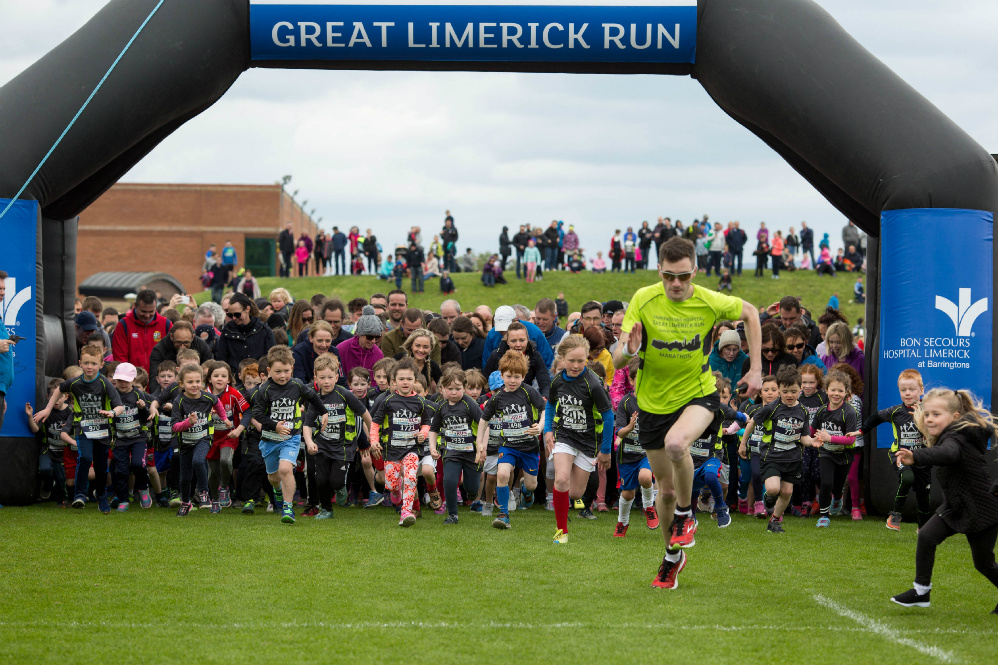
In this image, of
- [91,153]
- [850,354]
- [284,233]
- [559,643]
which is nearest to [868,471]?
[850,354]

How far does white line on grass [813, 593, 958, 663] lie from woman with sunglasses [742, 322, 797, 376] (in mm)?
4974

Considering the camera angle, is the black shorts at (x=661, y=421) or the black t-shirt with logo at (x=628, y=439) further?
the black t-shirt with logo at (x=628, y=439)

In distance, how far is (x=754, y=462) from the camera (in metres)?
10.8

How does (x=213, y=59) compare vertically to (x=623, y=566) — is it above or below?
above

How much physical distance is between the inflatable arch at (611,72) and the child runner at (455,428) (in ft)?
11.5

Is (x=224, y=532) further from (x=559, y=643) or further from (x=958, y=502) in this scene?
(x=958, y=502)

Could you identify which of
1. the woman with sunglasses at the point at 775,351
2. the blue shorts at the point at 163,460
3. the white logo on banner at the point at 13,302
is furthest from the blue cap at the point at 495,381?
the white logo on banner at the point at 13,302

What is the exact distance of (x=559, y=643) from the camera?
5.33 meters

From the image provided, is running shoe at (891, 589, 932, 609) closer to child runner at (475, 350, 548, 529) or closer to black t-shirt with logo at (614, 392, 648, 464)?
black t-shirt with logo at (614, 392, 648, 464)

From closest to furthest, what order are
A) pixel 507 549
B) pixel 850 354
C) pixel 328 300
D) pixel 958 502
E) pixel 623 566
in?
pixel 958 502, pixel 623 566, pixel 507 549, pixel 850 354, pixel 328 300

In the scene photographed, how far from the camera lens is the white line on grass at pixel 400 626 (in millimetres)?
5617

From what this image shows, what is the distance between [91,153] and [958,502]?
343 inches

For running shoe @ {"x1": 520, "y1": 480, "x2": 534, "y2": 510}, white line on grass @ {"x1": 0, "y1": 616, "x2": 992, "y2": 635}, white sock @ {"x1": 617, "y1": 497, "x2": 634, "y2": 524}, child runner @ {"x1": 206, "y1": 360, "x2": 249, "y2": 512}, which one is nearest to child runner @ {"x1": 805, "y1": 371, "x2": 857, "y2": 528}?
white sock @ {"x1": 617, "y1": 497, "x2": 634, "y2": 524}

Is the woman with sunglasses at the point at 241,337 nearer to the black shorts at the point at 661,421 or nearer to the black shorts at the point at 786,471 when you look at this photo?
the black shorts at the point at 786,471
